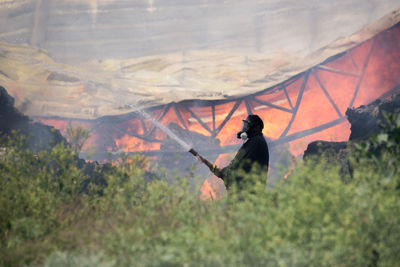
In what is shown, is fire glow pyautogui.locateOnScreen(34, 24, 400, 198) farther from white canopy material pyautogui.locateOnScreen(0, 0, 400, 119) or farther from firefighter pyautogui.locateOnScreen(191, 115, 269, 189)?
firefighter pyautogui.locateOnScreen(191, 115, 269, 189)

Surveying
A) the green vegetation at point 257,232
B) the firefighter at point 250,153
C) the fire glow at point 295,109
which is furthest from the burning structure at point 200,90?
the green vegetation at point 257,232

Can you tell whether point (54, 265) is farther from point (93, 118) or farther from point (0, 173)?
point (93, 118)

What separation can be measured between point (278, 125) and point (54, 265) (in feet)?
19.8

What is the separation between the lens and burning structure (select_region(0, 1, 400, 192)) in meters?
7.59

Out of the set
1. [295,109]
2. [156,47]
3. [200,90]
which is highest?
[156,47]

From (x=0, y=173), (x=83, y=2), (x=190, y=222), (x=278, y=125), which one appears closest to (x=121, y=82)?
(x=83, y=2)

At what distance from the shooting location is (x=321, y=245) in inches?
84.4

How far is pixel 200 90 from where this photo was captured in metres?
8.38

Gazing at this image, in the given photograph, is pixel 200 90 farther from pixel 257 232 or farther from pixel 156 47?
pixel 257 232

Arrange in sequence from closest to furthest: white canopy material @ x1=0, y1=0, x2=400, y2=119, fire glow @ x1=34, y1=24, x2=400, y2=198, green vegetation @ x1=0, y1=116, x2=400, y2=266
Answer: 1. green vegetation @ x1=0, y1=116, x2=400, y2=266
2. fire glow @ x1=34, y1=24, x2=400, y2=198
3. white canopy material @ x1=0, y1=0, x2=400, y2=119

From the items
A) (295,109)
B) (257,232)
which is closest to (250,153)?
(257,232)

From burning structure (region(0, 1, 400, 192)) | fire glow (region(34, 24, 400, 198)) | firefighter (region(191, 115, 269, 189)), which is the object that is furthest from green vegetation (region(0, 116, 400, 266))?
burning structure (region(0, 1, 400, 192))

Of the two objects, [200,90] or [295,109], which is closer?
[295,109]

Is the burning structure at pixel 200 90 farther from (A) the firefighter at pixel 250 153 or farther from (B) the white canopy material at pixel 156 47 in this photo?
(A) the firefighter at pixel 250 153
